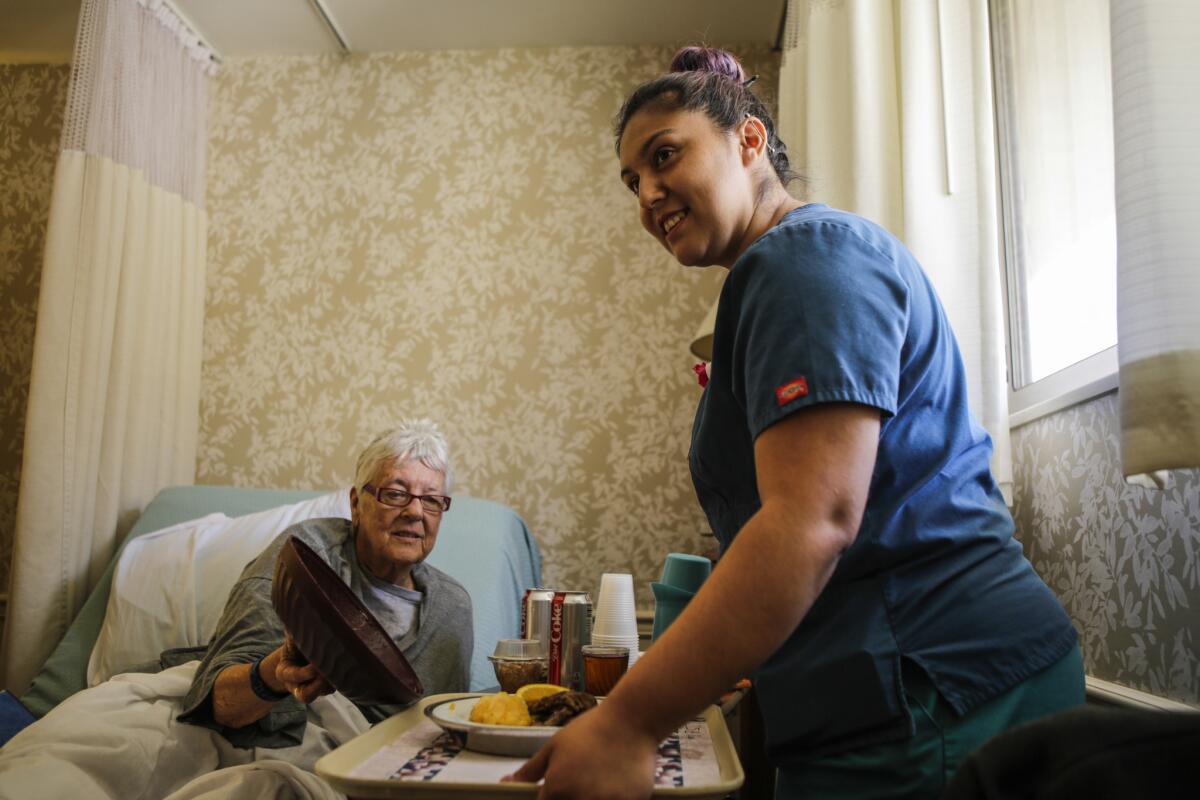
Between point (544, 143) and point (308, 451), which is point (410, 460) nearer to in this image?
point (308, 451)

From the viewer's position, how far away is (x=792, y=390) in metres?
0.69

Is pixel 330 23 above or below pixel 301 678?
above

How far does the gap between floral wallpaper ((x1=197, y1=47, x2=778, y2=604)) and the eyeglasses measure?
924 millimetres

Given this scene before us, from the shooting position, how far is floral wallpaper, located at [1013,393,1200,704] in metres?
1.01

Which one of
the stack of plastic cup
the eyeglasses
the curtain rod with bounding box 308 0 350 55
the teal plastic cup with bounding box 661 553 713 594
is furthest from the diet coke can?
the curtain rod with bounding box 308 0 350 55

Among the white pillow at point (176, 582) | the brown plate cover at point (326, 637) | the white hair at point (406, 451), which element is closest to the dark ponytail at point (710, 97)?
the brown plate cover at point (326, 637)

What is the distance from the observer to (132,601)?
2.22m

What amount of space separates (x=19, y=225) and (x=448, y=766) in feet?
9.97

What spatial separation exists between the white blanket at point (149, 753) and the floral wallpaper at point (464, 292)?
1.32 metres

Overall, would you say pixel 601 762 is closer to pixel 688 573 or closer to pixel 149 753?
pixel 688 573

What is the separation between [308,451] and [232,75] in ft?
4.43

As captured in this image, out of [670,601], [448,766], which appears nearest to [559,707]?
[448,766]

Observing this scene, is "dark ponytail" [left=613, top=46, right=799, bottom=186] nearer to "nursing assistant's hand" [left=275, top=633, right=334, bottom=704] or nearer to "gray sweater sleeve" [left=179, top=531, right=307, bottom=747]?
"nursing assistant's hand" [left=275, top=633, right=334, bottom=704]

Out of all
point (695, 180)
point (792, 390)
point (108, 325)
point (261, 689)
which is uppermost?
point (108, 325)
